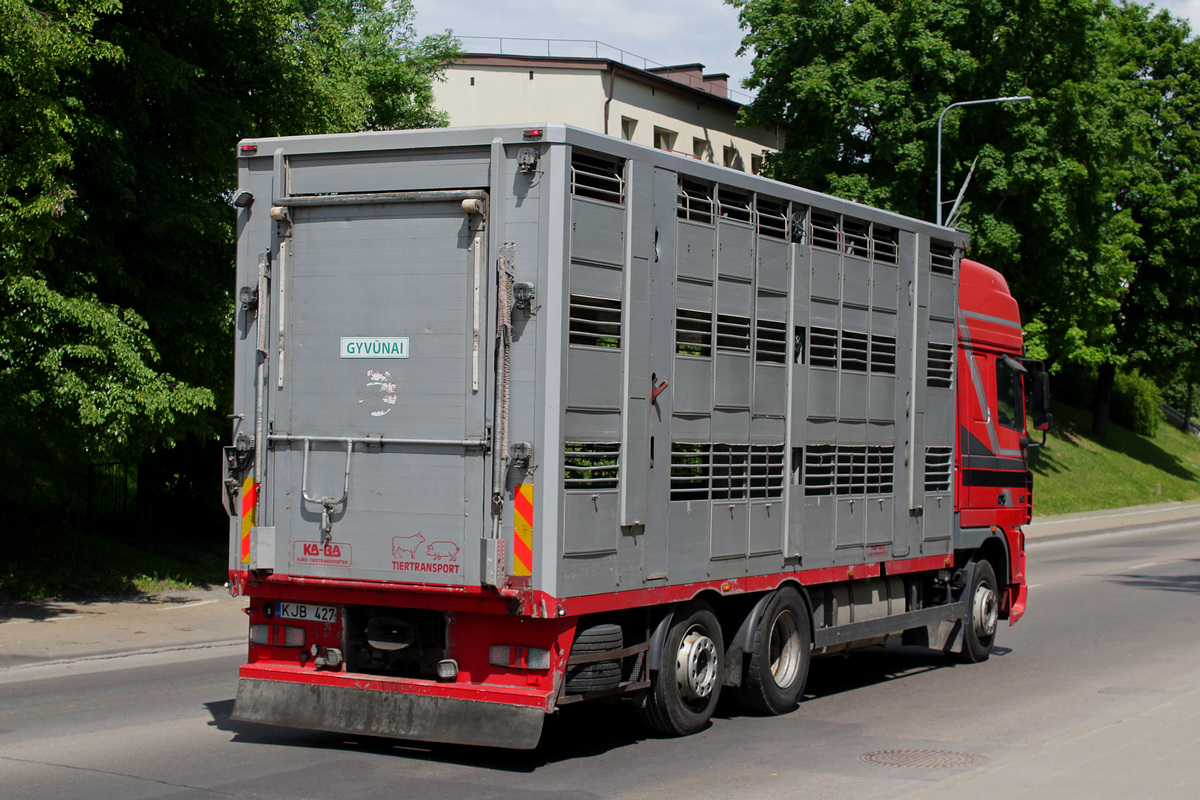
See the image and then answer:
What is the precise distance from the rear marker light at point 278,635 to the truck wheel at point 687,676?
7.38 ft

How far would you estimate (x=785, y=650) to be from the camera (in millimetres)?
9383

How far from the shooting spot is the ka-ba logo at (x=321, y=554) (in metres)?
7.58

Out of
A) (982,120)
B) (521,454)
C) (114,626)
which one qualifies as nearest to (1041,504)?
(982,120)

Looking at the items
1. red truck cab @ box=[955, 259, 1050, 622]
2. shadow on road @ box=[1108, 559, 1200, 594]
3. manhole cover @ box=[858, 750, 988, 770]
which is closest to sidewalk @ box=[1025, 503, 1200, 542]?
shadow on road @ box=[1108, 559, 1200, 594]

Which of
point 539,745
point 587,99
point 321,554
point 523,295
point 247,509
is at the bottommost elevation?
point 539,745

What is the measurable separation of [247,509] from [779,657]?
4036 mm

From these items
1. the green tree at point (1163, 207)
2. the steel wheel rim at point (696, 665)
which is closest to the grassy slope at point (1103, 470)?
the green tree at point (1163, 207)

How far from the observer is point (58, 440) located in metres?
15.0

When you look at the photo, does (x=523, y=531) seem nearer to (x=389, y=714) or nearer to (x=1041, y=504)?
(x=389, y=714)

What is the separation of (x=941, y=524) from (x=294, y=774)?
21.3ft

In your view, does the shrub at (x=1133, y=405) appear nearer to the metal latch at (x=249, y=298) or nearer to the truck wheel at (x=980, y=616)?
the truck wheel at (x=980, y=616)

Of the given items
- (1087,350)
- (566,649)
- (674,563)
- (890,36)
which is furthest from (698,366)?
(1087,350)

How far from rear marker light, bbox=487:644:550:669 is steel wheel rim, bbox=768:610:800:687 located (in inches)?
102

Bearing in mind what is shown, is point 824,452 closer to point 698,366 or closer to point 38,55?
point 698,366
